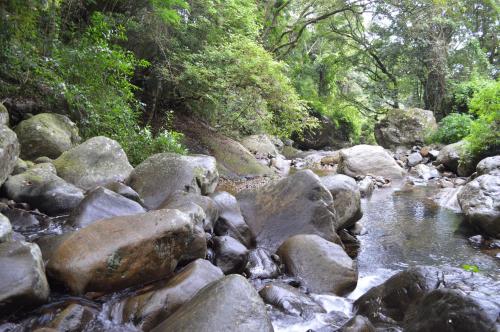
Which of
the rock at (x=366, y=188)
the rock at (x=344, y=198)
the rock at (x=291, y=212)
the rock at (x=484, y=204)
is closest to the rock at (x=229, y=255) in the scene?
the rock at (x=291, y=212)

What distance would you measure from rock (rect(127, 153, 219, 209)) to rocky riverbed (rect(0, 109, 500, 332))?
0.08ft

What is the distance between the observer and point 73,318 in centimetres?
348

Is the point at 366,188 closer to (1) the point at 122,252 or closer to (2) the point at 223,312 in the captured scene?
(1) the point at 122,252

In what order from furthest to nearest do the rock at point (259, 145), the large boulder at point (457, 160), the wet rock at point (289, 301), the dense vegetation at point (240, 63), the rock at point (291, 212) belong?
1. the rock at point (259, 145)
2. the large boulder at point (457, 160)
3. the dense vegetation at point (240, 63)
4. the rock at point (291, 212)
5. the wet rock at point (289, 301)

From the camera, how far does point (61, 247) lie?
3.96 metres

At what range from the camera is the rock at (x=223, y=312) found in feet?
10.1

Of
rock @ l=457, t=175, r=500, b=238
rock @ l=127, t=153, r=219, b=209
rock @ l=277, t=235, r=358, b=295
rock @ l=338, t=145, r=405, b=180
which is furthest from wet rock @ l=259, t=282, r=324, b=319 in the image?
rock @ l=338, t=145, r=405, b=180

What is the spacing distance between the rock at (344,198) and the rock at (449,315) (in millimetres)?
3438

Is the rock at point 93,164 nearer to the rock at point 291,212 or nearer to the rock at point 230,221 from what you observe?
the rock at point 230,221

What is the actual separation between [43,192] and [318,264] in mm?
3764

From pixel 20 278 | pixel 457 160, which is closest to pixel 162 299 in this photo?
pixel 20 278

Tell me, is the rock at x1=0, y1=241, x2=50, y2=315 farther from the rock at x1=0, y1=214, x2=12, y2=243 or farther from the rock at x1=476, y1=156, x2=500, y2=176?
the rock at x1=476, y1=156, x2=500, y2=176

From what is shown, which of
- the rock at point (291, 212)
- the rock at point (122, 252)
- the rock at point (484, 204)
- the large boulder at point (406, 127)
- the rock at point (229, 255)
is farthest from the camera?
the large boulder at point (406, 127)

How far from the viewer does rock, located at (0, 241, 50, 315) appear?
3328mm
